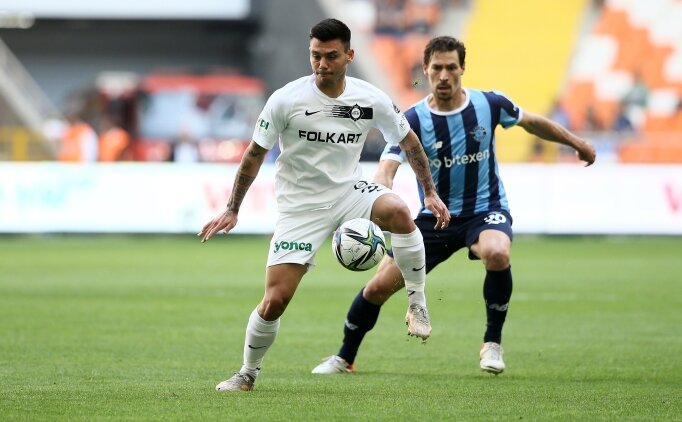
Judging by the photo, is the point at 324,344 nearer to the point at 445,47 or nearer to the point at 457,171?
the point at 457,171

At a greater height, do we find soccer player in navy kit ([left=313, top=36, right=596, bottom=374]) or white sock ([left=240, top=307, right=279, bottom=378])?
soccer player in navy kit ([left=313, top=36, right=596, bottom=374])

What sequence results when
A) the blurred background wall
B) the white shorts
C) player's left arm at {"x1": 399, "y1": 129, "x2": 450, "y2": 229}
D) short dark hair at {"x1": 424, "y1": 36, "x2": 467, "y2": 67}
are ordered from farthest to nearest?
the blurred background wall → short dark hair at {"x1": 424, "y1": 36, "x2": 467, "y2": 67} → player's left arm at {"x1": 399, "y1": 129, "x2": 450, "y2": 229} → the white shorts

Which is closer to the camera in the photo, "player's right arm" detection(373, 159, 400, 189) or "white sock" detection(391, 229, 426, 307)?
"white sock" detection(391, 229, 426, 307)

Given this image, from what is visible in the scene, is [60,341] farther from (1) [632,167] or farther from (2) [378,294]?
(1) [632,167]

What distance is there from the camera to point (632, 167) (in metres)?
21.2

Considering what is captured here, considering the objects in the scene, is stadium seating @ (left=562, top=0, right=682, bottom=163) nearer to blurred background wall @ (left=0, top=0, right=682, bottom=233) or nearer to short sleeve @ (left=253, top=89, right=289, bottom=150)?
blurred background wall @ (left=0, top=0, right=682, bottom=233)

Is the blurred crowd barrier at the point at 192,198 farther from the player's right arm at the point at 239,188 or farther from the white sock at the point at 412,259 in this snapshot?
the player's right arm at the point at 239,188

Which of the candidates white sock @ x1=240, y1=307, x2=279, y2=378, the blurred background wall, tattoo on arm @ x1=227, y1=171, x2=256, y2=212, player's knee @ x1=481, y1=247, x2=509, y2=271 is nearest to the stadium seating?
the blurred background wall

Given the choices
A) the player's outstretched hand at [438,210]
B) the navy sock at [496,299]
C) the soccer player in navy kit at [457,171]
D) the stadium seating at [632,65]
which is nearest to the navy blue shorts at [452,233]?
the soccer player in navy kit at [457,171]

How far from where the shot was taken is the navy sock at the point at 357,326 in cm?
826

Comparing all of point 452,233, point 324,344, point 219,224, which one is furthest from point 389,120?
point 324,344

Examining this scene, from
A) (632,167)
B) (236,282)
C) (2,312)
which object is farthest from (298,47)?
(2,312)

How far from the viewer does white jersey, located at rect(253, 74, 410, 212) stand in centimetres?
689

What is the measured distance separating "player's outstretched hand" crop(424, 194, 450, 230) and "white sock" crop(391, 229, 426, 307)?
5.7 inches
